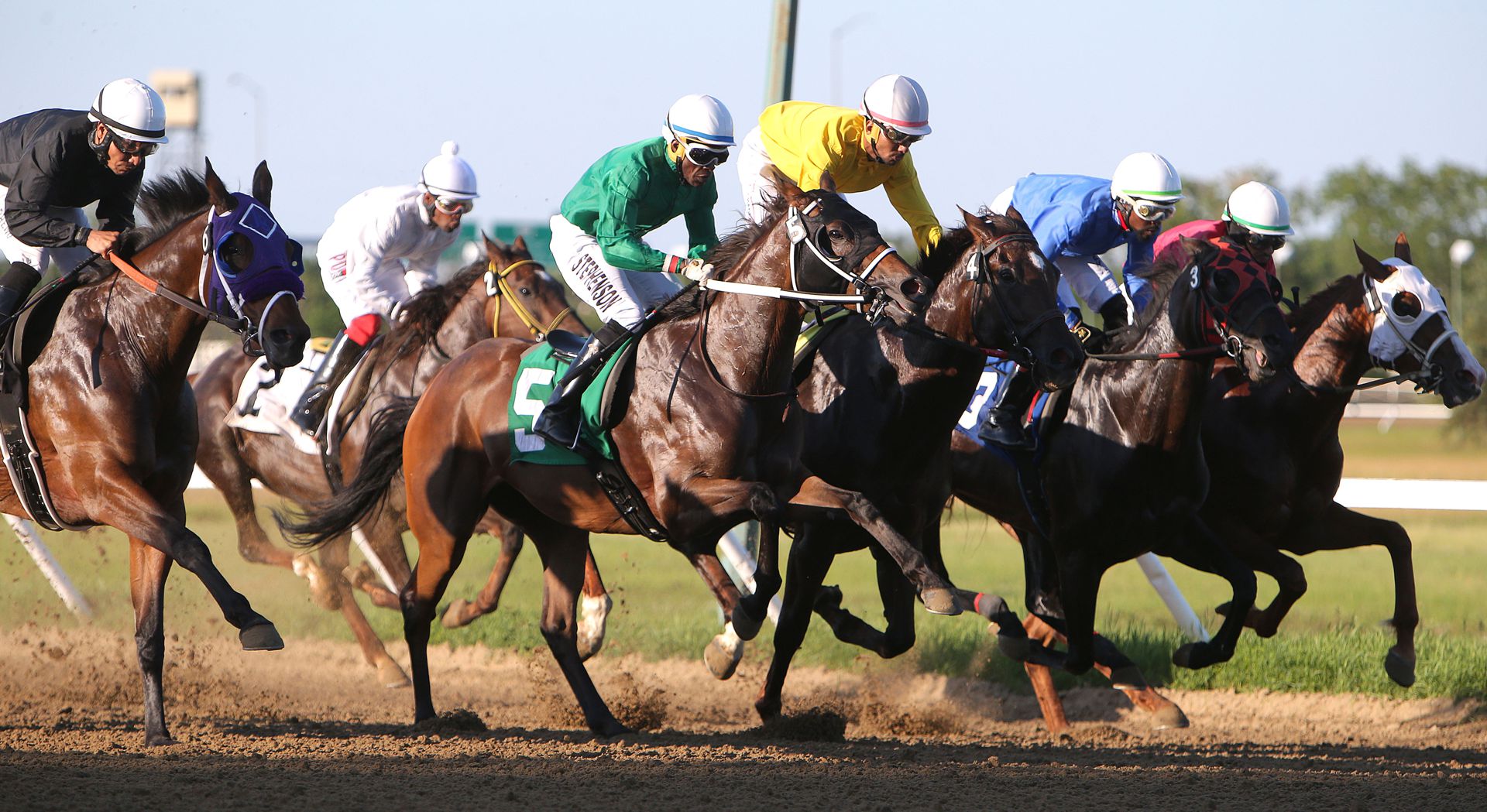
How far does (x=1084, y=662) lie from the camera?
222 inches

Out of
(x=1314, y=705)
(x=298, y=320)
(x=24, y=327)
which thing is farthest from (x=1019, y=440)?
(x=24, y=327)

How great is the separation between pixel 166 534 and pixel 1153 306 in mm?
3724

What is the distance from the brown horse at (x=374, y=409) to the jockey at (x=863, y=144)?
1936 mm

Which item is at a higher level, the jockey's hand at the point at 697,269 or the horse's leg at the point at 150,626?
the jockey's hand at the point at 697,269

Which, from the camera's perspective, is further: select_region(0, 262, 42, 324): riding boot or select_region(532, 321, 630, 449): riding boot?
select_region(0, 262, 42, 324): riding boot

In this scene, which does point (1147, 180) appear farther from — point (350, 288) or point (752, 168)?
point (350, 288)

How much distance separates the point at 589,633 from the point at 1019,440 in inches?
84.7

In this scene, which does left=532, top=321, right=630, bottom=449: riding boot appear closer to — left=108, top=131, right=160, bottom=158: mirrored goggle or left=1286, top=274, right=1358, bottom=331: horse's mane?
left=108, top=131, right=160, bottom=158: mirrored goggle

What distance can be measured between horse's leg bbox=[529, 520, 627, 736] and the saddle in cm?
171

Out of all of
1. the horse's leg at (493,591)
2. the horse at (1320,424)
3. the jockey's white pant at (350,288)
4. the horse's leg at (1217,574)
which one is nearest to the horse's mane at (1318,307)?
the horse at (1320,424)

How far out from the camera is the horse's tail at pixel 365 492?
601 cm

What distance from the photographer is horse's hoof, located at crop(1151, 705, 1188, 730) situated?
20.3 ft

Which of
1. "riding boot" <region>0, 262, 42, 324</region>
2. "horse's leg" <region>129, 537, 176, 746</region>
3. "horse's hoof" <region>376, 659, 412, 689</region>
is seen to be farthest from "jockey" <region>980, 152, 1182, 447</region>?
"riding boot" <region>0, 262, 42, 324</region>

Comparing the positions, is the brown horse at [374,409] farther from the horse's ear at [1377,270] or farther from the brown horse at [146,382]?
the horse's ear at [1377,270]
